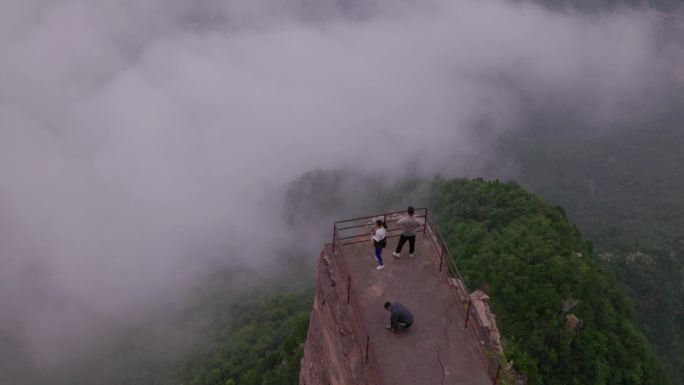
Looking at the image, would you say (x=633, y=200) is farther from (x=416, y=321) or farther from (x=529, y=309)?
(x=416, y=321)

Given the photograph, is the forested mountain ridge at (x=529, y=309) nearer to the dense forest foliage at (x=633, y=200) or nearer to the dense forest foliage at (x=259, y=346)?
the dense forest foliage at (x=259, y=346)

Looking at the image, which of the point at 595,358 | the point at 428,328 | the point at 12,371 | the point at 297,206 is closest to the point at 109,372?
the point at 12,371

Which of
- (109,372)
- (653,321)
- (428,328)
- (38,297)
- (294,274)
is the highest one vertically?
(38,297)

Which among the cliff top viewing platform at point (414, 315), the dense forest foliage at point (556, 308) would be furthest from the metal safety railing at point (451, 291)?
the dense forest foliage at point (556, 308)

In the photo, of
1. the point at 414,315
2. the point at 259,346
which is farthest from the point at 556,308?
the point at 259,346

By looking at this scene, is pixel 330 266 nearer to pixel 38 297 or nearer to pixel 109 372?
pixel 109 372
